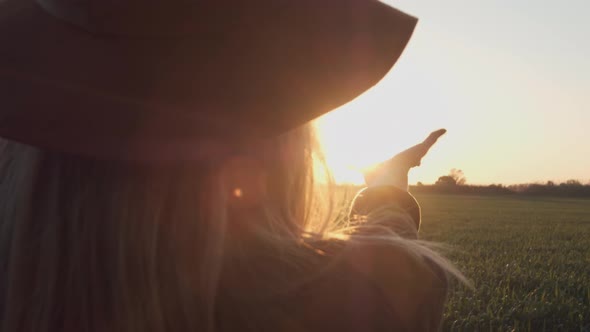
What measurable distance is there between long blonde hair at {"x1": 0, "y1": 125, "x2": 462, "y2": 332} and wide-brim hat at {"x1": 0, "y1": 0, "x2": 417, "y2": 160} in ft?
0.24

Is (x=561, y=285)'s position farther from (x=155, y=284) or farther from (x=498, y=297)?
(x=155, y=284)

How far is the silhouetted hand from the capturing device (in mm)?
2215

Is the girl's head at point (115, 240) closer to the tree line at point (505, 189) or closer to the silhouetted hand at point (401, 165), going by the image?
the silhouetted hand at point (401, 165)

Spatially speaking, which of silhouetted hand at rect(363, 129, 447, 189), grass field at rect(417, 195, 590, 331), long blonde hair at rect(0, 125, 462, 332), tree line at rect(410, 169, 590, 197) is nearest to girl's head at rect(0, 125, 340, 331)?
long blonde hair at rect(0, 125, 462, 332)

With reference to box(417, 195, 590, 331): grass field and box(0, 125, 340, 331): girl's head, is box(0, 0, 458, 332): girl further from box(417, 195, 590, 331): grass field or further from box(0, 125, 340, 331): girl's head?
box(417, 195, 590, 331): grass field

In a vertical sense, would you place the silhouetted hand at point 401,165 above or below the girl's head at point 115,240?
above

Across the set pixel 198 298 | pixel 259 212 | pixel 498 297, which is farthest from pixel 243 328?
pixel 498 297

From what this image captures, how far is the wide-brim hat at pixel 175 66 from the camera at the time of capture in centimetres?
71

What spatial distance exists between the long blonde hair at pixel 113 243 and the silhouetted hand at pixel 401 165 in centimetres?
139

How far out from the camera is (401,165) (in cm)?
224

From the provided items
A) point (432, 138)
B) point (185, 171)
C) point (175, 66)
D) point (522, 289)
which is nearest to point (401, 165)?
point (432, 138)

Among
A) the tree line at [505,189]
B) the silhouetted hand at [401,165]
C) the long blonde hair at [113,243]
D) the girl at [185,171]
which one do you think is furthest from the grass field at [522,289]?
the tree line at [505,189]

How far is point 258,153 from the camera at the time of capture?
0.92 m

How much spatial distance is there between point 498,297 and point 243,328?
3.91 metres
